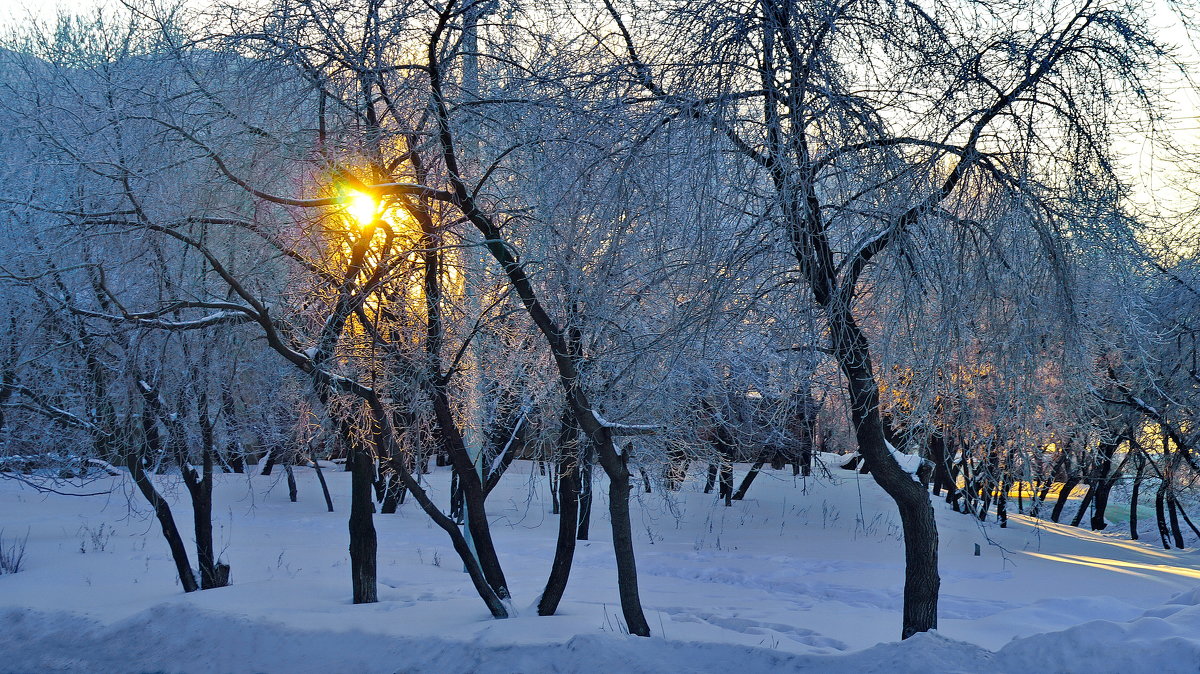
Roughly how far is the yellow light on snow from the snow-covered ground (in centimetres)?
333

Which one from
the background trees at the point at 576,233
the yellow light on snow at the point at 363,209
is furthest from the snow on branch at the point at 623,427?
the yellow light on snow at the point at 363,209

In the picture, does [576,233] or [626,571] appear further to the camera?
[626,571]

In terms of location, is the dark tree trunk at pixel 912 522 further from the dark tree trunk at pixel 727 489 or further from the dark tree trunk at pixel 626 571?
the dark tree trunk at pixel 727 489

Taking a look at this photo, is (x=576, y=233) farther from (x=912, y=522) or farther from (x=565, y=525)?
(x=565, y=525)

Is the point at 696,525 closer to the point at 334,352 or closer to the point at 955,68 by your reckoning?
the point at 334,352

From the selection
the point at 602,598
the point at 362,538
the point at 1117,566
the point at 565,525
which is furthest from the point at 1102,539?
the point at 362,538

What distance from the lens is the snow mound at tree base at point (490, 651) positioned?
5523 mm

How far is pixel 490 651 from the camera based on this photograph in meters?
6.60

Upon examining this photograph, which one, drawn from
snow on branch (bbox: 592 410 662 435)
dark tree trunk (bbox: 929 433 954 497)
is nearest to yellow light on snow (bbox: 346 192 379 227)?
snow on branch (bbox: 592 410 662 435)

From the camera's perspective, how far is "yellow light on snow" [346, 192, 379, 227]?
28.1ft

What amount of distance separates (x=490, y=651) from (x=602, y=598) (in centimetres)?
578

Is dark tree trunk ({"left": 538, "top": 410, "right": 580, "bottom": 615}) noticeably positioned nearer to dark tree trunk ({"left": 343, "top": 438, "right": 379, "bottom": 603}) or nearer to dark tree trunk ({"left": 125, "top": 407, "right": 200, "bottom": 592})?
dark tree trunk ({"left": 343, "top": 438, "right": 379, "bottom": 603})

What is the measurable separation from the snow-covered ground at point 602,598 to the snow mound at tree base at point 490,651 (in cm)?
2

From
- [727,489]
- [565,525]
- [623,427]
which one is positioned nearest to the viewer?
[623,427]
